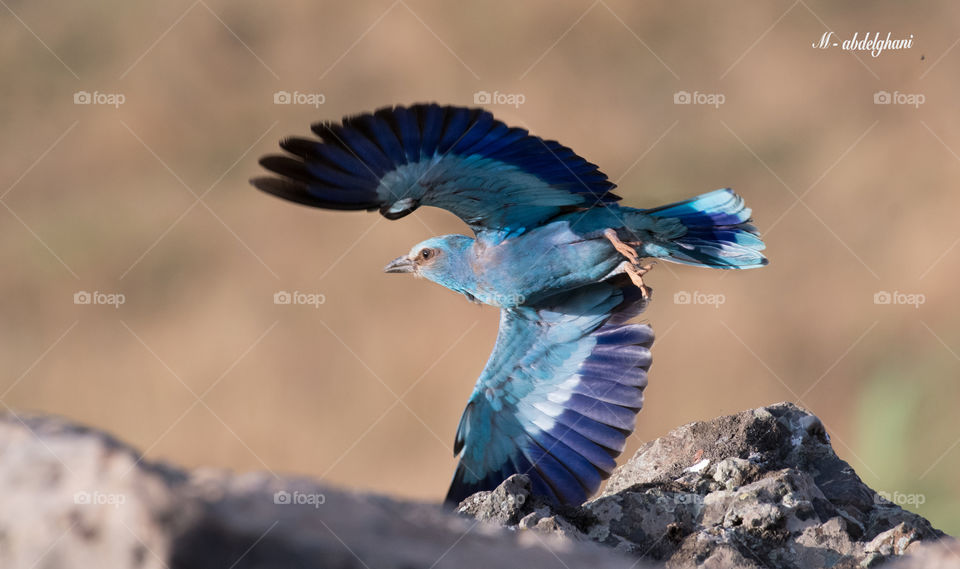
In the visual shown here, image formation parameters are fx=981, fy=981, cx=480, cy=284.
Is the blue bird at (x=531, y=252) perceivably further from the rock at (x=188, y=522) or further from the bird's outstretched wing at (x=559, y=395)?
the rock at (x=188, y=522)

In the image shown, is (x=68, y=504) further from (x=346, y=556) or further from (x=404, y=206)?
(x=404, y=206)

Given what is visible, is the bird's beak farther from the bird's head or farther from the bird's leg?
the bird's leg

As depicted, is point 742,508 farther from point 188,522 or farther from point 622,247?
point 188,522

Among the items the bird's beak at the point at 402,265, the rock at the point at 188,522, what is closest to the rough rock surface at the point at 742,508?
the rock at the point at 188,522

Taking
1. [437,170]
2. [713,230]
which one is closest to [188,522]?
[437,170]

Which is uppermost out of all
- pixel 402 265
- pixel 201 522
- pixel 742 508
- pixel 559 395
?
pixel 402 265
